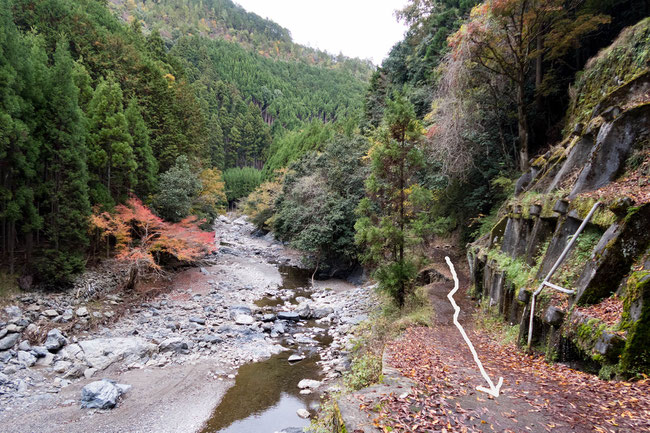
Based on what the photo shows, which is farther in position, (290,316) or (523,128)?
(290,316)

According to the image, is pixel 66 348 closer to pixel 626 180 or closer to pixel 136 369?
pixel 136 369

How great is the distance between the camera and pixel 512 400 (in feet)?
14.0

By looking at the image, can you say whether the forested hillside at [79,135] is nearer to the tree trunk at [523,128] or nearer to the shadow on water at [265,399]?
the shadow on water at [265,399]

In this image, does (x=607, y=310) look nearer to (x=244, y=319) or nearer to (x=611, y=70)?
(x=611, y=70)

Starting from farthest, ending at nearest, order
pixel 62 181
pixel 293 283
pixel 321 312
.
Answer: pixel 293 283
pixel 321 312
pixel 62 181

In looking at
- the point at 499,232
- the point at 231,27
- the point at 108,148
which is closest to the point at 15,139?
the point at 108,148

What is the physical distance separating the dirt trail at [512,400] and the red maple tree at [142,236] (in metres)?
13.9

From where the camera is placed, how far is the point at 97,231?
51.4 feet

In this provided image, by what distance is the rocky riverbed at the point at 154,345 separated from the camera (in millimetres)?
7477

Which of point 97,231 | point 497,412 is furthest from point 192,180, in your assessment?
point 497,412

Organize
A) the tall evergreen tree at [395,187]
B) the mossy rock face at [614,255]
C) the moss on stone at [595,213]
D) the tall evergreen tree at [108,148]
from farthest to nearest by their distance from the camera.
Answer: the tall evergreen tree at [108,148] < the tall evergreen tree at [395,187] < the moss on stone at [595,213] < the mossy rock face at [614,255]

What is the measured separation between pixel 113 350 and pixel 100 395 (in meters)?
2.64

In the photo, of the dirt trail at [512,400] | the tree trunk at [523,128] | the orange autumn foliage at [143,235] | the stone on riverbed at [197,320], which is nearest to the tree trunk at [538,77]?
the tree trunk at [523,128]

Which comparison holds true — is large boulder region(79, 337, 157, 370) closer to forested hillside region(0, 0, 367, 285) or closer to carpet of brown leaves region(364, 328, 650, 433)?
forested hillside region(0, 0, 367, 285)
